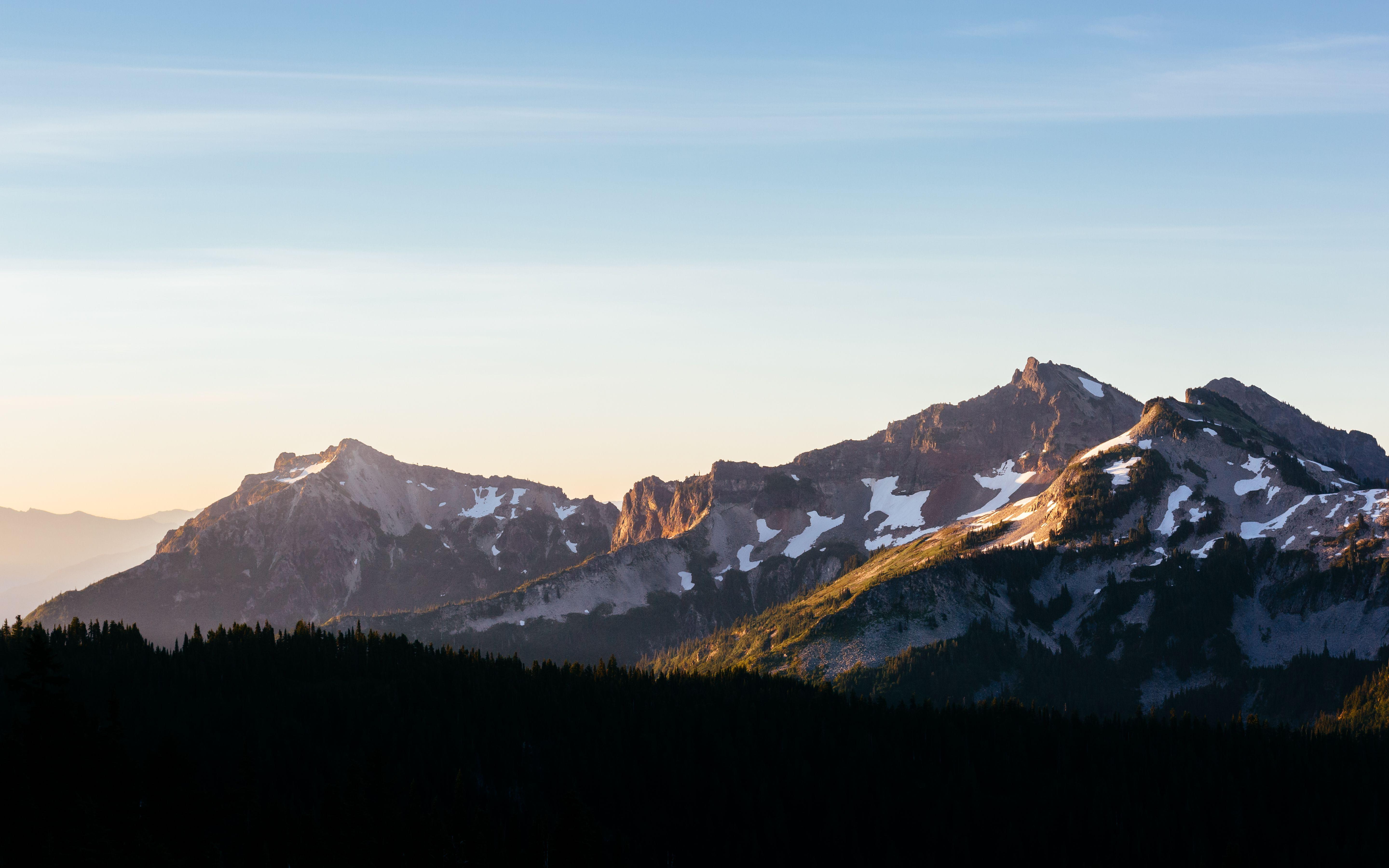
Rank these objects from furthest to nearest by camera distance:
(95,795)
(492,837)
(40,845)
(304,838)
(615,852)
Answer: (615,852)
(492,837)
(304,838)
(95,795)
(40,845)

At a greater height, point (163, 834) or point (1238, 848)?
point (163, 834)

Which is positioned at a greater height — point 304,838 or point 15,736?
point 15,736

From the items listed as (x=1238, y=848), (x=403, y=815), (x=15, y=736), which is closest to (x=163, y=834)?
(x=15, y=736)

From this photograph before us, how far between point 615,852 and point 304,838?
195 ft

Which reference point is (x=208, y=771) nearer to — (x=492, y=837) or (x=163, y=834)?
(x=492, y=837)

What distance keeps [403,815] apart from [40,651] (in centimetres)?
6913

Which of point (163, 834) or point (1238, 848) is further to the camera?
point (1238, 848)

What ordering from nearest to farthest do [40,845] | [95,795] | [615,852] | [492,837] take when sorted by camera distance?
[40,845] → [95,795] → [492,837] → [615,852]

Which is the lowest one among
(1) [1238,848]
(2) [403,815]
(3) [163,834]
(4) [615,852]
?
(1) [1238,848]

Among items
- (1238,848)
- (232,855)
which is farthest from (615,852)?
(1238,848)

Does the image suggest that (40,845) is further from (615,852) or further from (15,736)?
(615,852)

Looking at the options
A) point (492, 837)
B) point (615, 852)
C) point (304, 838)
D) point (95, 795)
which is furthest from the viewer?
point (615, 852)

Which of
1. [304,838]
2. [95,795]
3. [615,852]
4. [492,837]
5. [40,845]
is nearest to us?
[40,845]

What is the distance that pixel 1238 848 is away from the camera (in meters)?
192
